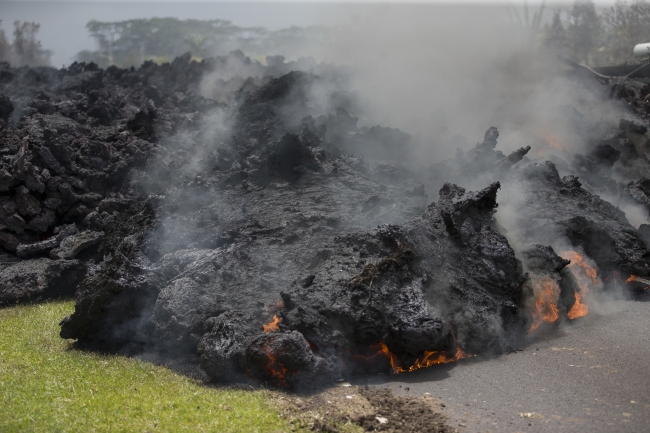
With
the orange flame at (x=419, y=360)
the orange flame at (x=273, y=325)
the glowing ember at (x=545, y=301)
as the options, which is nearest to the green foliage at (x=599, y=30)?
the glowing ember at (x=545, y=301)

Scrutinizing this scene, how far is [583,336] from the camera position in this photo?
8.48 meters

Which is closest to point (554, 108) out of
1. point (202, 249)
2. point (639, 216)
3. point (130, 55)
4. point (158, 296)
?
point (639, 216)

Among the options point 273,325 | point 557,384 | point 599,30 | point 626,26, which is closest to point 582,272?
point 557,384

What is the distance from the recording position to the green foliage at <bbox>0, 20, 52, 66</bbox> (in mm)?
26000

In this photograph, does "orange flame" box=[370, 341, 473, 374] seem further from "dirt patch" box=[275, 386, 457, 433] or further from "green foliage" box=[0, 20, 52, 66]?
"green foliage" box=[0, 20, 52, 66]

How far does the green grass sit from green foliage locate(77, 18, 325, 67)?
4497cm

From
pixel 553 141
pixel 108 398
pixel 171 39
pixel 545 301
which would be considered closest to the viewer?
pixel 108 398

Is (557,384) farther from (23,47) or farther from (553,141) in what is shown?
(23,47)

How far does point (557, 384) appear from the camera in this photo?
679cm

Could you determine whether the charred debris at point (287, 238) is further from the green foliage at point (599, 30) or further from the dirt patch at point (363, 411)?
the green foliage at point (599, 30)

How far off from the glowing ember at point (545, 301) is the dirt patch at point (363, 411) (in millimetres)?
3165

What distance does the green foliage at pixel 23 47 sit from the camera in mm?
26000

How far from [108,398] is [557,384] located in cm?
530

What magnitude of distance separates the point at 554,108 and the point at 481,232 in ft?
38.1
